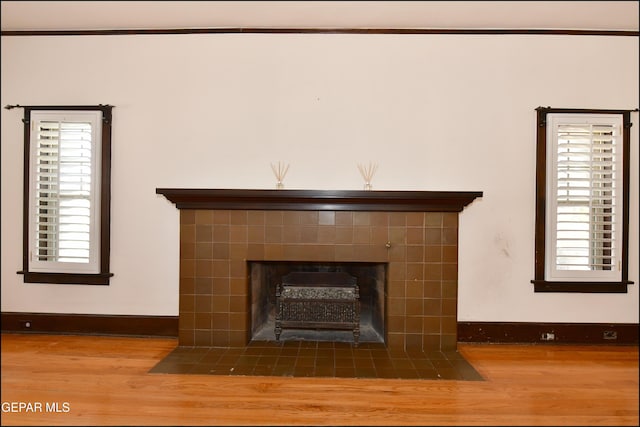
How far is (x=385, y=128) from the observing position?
3.12 m

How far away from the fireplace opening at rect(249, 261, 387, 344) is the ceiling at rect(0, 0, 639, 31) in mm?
1943

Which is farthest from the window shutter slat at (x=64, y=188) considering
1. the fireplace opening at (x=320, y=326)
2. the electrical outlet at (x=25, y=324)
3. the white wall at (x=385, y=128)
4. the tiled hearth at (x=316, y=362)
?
the fireplace opening at (x=320, y=326)

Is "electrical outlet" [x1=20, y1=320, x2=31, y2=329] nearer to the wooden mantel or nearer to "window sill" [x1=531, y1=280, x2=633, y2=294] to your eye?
the wooden mantel

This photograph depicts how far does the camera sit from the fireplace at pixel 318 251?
9.70 feet

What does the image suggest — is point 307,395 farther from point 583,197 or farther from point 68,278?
point 583,197

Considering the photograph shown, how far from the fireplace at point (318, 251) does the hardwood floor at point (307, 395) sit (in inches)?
17.3

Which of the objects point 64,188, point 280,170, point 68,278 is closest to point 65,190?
point 64,188

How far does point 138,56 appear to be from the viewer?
321cm

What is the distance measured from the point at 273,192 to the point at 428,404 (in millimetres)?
1704

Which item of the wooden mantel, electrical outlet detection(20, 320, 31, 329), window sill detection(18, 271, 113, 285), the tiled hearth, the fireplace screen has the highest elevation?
the wooden mantel

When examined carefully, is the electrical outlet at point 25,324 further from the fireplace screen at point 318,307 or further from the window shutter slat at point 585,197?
the window shutter slat at point 585,197

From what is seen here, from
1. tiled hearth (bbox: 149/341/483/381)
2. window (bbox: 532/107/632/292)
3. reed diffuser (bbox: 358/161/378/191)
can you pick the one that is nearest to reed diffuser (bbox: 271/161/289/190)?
reed diffuser (bbox: 358/161/378/191)

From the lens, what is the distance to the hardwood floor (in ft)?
6.59

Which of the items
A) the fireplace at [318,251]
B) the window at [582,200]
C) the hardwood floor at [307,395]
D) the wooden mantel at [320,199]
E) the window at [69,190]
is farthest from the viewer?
the window at [69,190]
